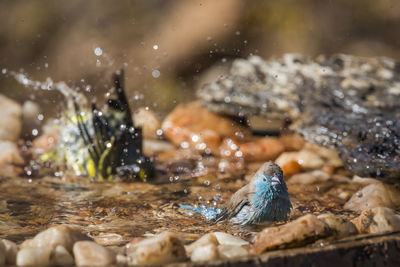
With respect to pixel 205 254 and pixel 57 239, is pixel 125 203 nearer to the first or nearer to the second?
pixel 57 239

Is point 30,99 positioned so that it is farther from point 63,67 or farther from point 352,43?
point 352,43

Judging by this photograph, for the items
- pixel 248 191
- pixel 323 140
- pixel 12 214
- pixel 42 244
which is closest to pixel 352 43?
pixel 323 140

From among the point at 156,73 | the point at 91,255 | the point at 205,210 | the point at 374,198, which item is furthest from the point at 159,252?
the point at 156,73

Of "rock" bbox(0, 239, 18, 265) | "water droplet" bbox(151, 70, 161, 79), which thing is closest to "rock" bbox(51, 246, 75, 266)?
"rock" bbox(0, 239, 18, 265)

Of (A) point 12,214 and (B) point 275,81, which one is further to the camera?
(B) point 275,81

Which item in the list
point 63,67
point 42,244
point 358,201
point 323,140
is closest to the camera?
point 42,244

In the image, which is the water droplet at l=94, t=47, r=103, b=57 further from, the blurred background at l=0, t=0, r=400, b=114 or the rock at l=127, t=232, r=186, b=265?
the rock at l=127, t=232, r=186, b=265
